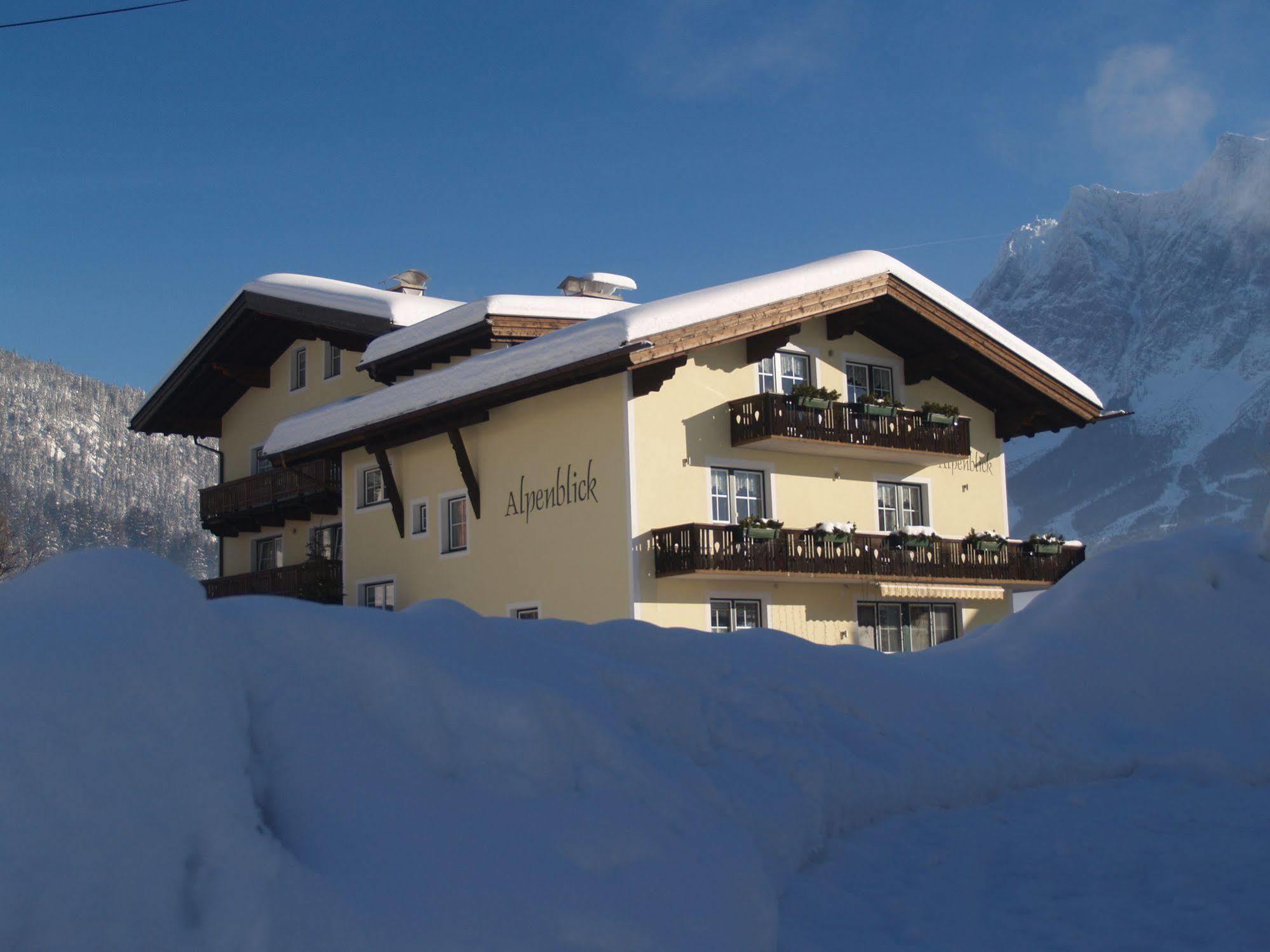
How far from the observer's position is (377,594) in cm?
2816

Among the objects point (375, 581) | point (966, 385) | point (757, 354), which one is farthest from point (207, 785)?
point (966, 385)

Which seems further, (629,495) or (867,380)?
(867,380)

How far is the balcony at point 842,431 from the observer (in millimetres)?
23516

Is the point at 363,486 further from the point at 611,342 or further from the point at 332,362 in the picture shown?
the point at 611,342

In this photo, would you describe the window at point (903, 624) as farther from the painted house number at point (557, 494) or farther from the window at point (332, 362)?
the window at point (332, 362)

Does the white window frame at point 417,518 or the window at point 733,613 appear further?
the white window frame at point 417,518

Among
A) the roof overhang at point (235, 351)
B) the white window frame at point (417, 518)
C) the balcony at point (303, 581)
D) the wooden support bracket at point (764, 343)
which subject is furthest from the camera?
the roof overhang at point (235, 351)

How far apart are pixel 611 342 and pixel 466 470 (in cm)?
547

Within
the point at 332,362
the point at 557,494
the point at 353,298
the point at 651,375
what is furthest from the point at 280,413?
the point at 651,375

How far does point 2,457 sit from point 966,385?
19664 cm

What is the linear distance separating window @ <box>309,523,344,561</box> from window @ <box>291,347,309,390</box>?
156 inches

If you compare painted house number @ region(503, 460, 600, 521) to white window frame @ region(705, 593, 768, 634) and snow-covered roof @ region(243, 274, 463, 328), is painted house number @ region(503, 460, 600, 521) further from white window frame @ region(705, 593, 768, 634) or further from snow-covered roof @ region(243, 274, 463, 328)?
snow-covered roof @ region(243, 274, 463, 328)

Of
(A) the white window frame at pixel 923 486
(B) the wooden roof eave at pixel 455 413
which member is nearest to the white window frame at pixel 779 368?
(A) the white window frame at pixel 923 486

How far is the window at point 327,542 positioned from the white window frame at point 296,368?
3852 mm
